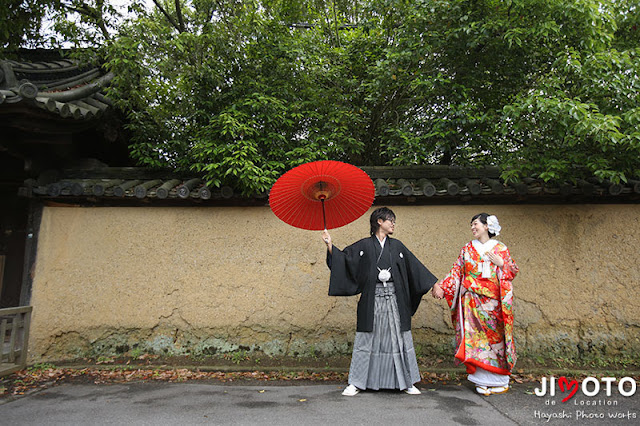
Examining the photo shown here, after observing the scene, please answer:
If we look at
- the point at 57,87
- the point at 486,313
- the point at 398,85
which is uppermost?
the point at 398,85

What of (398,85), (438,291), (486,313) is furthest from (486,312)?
(398,85)

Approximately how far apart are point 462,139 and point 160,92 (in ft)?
15.6

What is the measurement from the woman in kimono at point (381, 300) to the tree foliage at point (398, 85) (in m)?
1.71

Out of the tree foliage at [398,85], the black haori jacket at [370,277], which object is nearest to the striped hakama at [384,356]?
the black haori jacket at [370,277]

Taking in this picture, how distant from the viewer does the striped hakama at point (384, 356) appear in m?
4.40

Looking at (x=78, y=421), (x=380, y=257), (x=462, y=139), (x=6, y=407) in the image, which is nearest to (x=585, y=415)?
(x=380, y=257)

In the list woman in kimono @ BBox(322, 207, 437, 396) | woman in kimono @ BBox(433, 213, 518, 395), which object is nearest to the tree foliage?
woman in kimono @ BBox(433, 213, 518, 395)

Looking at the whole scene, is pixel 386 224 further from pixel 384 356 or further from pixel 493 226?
pixel 384 356

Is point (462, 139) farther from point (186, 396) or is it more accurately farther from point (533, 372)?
point (186, 396)

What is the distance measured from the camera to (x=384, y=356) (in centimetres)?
443

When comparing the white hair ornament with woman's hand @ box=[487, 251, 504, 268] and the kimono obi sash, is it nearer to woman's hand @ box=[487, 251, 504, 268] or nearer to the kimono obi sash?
woman's hand @ box=[487, 251, 504, 268]

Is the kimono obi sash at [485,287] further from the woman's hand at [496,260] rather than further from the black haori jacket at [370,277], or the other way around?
the black haori jacket at [370,277]

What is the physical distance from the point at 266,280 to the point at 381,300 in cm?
196

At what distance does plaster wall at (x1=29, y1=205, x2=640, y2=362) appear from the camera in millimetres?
5645
